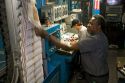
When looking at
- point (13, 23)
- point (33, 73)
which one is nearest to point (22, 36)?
point (13, 23)

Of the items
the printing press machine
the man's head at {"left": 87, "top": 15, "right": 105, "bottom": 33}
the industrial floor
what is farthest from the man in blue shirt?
the printing press machine

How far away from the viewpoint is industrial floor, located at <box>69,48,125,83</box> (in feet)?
14.0

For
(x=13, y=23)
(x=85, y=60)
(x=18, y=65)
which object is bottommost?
(x=85, y=60)

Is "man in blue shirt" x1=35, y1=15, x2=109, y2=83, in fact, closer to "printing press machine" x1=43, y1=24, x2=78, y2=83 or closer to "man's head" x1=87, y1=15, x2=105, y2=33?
"man's head" x1=87, y1=15, x2=105, y2=33

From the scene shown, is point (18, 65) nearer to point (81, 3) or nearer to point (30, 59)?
point (30, 59)

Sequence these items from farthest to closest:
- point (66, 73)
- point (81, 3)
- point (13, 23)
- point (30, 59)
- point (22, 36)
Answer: point (81, 3), point (66, 73), point (30, 59), point (22, 36), point (13, 23)

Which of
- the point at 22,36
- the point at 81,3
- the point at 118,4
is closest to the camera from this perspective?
the point at 22,36

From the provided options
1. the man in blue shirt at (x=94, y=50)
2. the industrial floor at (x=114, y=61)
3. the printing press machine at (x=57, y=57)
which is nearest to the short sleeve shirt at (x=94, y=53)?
the man in blue shirt at (x=94, y=50)

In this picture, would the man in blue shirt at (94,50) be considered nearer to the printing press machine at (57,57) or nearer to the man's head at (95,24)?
the man's head at (95,24)

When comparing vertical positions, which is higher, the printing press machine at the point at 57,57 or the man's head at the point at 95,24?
the man's head at the point at 95,24

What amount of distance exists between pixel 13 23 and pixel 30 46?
751mm

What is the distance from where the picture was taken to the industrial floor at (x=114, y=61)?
4.26 meters

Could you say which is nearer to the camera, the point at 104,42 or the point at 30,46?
the point at 30,46

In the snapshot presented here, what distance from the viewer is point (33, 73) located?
2.52 metres
